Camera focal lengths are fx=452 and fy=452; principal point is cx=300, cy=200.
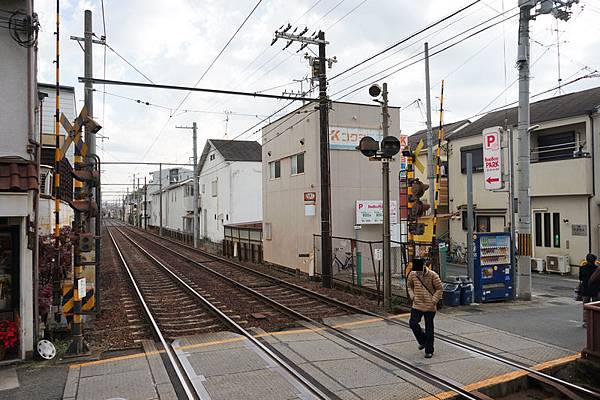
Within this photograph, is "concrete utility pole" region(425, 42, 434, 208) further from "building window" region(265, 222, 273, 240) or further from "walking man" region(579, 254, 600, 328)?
"walking man" region(579, 254, 600, 328)

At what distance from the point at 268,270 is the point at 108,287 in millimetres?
6994

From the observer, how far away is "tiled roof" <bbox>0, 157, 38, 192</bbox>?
6726 mm

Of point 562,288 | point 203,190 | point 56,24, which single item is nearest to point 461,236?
point 562,288

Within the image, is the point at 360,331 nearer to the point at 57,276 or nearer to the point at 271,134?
the point at 57,276

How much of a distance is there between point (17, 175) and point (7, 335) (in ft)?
8.01

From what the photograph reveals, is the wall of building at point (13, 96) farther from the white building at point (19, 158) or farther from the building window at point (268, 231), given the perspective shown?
the building window at point (268, 231)

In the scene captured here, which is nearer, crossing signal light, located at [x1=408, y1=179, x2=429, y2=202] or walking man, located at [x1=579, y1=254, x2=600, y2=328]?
walking man, located at [x1=579, y1=254, x2=600, y2=328]

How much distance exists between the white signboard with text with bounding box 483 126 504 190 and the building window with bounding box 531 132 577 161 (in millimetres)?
9898

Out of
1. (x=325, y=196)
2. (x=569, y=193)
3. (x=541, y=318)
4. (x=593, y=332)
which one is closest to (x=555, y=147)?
(x=569, y=193)

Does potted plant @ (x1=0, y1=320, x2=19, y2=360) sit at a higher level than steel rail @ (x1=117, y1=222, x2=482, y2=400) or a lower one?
higher

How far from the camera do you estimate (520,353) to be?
295 inches

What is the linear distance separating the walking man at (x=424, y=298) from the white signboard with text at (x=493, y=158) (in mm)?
6595

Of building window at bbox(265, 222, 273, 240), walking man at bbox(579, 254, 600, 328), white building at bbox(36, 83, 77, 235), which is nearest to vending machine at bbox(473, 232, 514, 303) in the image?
walking man at bbox(579, 254, 600, 328)

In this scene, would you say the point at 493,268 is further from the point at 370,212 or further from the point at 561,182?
the point at 561,182
